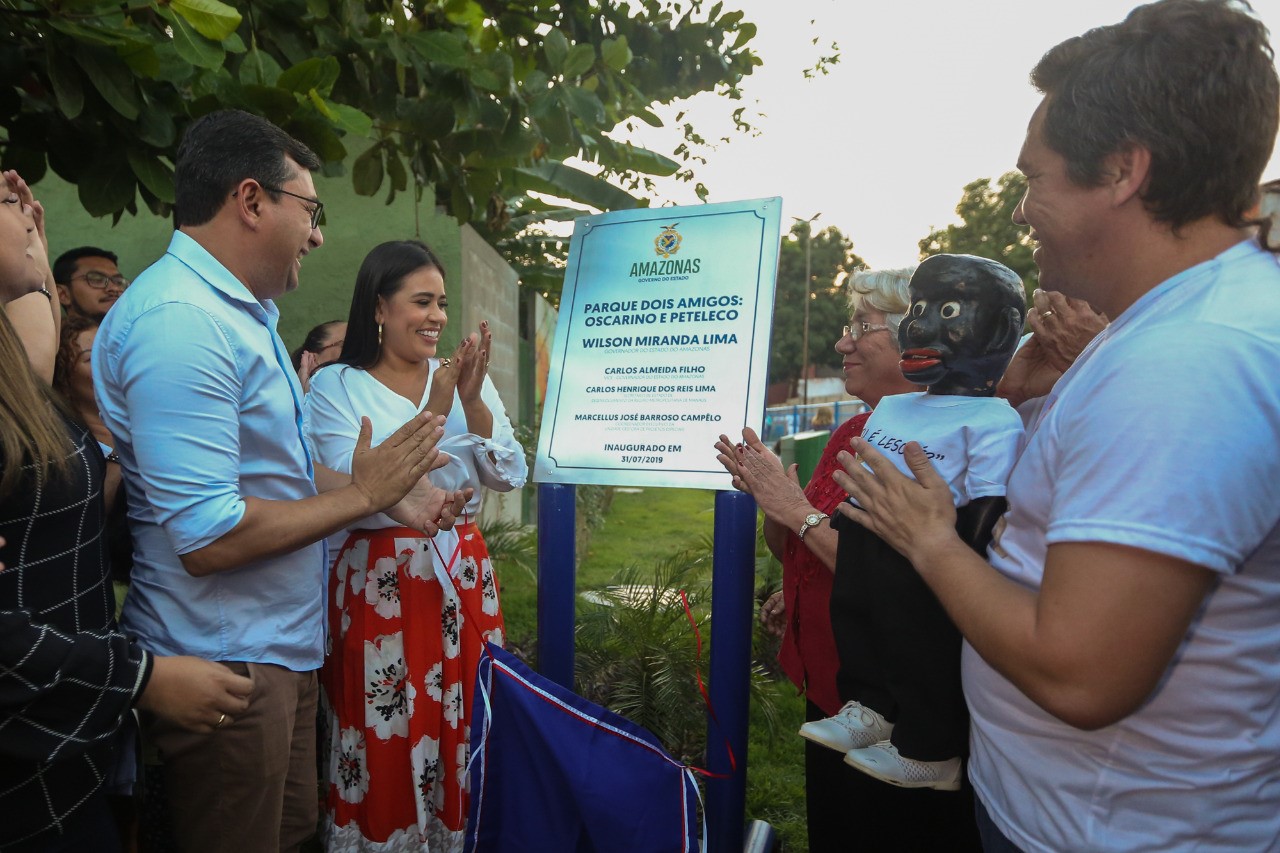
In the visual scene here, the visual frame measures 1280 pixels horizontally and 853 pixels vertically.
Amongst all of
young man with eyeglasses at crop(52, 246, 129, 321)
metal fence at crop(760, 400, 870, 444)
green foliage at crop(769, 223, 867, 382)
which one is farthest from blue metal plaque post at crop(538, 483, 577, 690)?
green foliage at crop(769, 223, 867, 382)

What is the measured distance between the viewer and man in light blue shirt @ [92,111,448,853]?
5.42 ft

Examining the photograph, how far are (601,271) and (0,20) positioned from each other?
6.03ft

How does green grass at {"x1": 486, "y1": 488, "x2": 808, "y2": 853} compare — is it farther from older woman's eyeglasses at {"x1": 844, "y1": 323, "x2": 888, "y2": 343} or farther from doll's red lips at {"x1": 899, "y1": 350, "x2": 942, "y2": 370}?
doll's red lips at {"x1": 899, "y1": 350, "x2": 942, "y2": 370}

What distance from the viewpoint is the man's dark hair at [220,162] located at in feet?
6.03

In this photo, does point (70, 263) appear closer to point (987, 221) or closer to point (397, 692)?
point (397, 692)

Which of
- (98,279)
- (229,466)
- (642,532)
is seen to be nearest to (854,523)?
(229,466)

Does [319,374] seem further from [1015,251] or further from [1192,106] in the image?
[1015,251]

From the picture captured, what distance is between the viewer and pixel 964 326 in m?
1.72

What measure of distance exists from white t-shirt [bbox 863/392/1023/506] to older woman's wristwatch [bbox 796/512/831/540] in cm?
31

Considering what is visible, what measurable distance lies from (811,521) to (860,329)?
0.64 meters

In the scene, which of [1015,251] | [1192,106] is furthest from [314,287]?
[1015,251]

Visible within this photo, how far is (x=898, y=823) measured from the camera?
6.46ft

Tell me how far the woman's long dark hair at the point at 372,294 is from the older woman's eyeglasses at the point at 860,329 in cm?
146

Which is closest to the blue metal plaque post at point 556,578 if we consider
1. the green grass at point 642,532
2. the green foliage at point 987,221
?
the green grass at point 642,532
